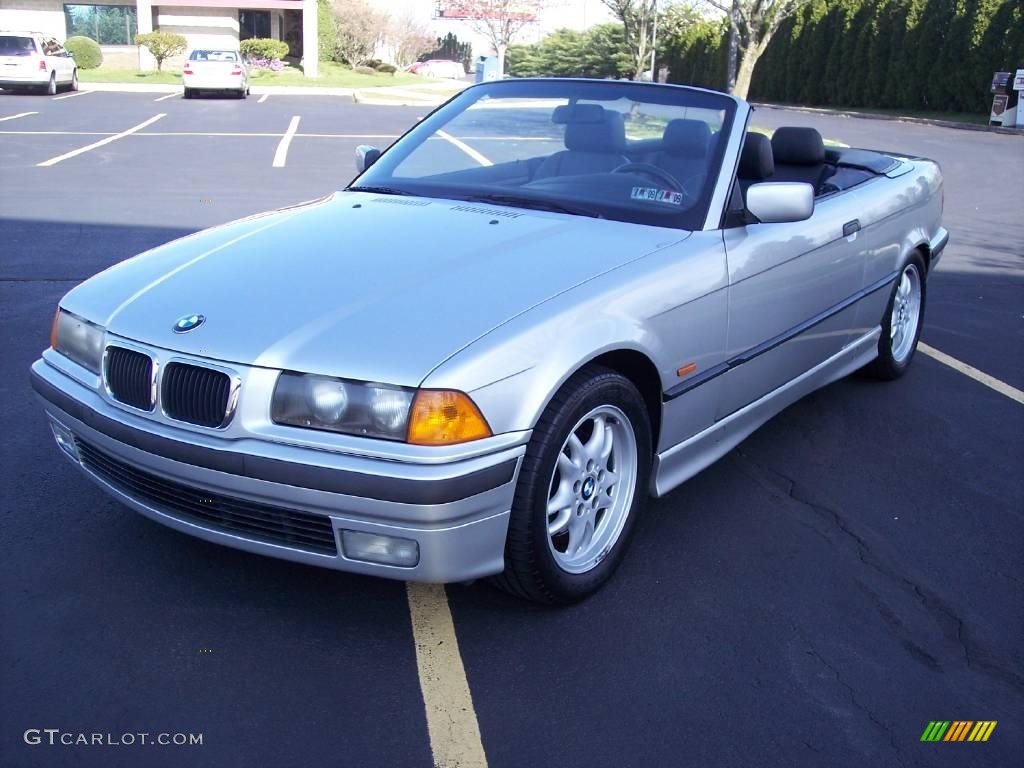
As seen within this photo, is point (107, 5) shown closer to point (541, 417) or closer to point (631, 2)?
point (631, 2)

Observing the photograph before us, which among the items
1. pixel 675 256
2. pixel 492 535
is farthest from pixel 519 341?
pixel 675 256

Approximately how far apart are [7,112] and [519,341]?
21585 millimetres

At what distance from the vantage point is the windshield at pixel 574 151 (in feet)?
12.8

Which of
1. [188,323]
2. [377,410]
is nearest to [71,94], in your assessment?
[188,323]

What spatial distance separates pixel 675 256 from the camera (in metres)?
3.48

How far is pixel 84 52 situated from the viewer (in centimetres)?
3800

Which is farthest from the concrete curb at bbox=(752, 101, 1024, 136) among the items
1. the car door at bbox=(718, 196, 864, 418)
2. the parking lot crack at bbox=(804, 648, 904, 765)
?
the parking lot crack at bbox=(804, 648, 904, 765)

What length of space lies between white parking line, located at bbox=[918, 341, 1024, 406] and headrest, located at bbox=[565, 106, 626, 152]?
2650 millimetres

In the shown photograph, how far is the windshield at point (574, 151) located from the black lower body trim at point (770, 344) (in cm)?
51

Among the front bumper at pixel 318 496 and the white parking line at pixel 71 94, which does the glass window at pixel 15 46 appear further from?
the front bumper at pixel 318 496

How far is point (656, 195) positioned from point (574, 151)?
0.53 metres

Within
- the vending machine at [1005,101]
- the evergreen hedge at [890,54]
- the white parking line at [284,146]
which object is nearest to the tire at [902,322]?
the white parking line at [284,146]

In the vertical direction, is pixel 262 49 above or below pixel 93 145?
above

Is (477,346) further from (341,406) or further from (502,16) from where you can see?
(502,16)
